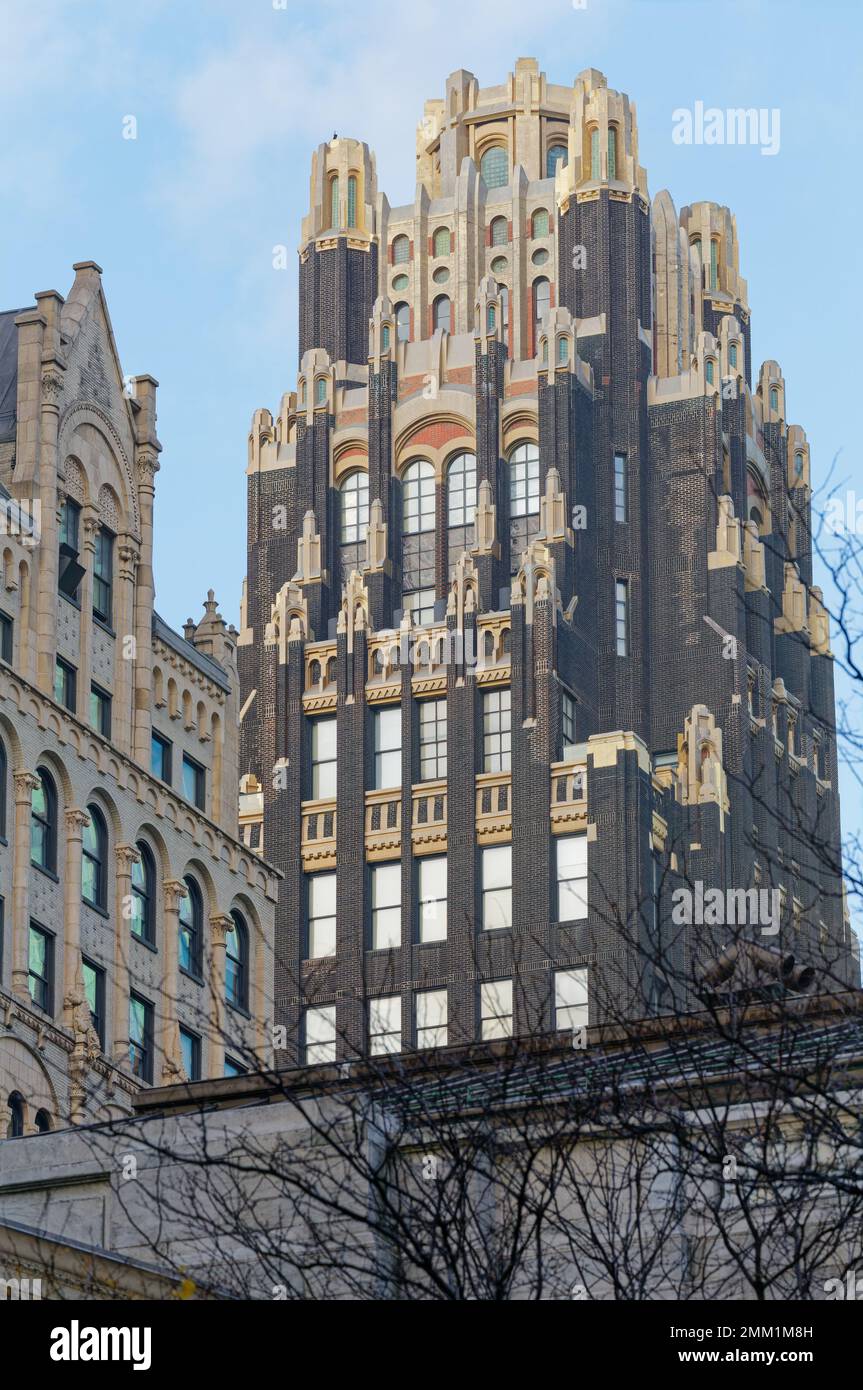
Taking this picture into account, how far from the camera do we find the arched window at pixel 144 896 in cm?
6419

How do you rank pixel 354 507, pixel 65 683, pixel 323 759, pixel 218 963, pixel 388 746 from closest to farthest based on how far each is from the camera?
pixel 65 683 → pixel 218 963 → pixel 388 746 → pixel 323 759 → pixel 354 507

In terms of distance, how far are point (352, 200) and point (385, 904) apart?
28.3 metres

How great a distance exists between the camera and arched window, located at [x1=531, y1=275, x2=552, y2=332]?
109688mm

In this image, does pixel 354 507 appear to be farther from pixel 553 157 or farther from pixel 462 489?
pixel 553 157

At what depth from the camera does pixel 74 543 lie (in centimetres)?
6544

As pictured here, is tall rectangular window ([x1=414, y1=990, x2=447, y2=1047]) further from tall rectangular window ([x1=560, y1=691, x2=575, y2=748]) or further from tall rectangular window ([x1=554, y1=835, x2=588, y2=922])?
tall rectangular window ([x1=560, y1=691, x2=575, y2=748])

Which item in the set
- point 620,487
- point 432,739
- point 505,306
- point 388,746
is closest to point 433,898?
point 432,739

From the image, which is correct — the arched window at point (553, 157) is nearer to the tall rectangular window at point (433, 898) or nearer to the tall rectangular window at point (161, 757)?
the tall rectangular window at point (433, 898)

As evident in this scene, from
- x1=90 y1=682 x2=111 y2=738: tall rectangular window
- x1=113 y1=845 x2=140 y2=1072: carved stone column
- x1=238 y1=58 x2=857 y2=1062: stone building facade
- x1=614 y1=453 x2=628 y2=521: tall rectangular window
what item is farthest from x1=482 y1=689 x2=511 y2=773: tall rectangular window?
x1=113 y1=845 x2=140 y2=1072: carved stone column

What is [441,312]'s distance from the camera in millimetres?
110625

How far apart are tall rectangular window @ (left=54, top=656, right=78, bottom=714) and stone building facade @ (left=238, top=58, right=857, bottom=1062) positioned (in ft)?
87.6

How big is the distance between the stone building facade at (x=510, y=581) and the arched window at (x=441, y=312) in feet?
1.14

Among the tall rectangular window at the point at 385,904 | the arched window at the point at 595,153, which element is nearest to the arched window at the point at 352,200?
the arched window at the point at 595,153

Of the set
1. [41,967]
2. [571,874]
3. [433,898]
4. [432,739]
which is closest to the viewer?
[41,967]
